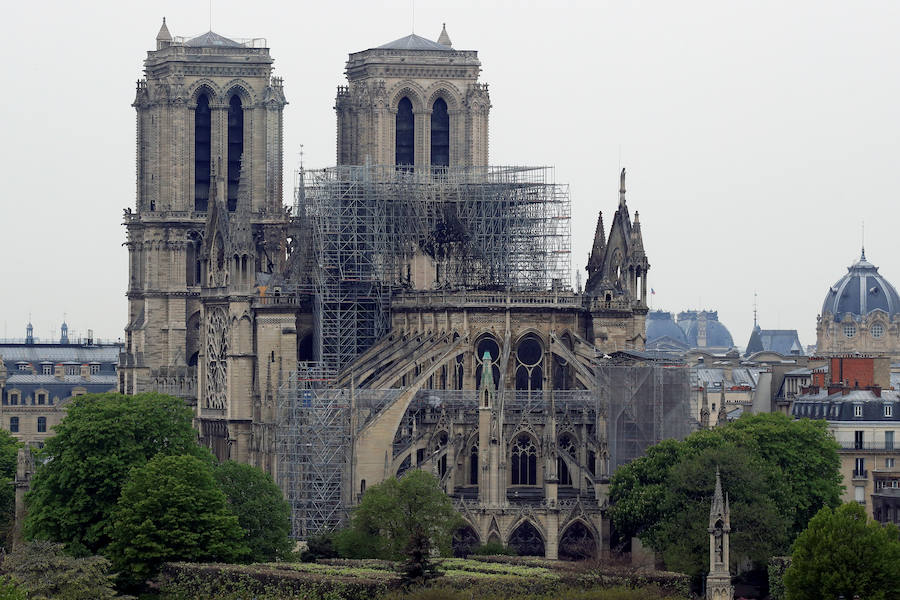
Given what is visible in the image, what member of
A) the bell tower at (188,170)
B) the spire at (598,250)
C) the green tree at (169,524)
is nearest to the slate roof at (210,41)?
the bell tower at (188,170)

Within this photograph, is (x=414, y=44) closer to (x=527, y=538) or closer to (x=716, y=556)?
(x=527, y=538)

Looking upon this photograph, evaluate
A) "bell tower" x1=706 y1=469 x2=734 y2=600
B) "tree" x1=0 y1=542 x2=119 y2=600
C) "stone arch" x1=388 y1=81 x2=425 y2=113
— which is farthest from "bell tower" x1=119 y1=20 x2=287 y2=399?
"bell tower" x1=706 y1=469 x2=734 y2=600

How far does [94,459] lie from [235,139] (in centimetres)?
4936

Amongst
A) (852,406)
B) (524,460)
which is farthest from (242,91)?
(852,406)

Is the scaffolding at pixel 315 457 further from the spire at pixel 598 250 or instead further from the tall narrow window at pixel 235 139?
the tall narrow window at pixel 235 139

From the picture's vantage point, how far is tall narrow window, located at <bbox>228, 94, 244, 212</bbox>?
178625mm

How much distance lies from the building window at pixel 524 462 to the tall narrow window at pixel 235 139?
34.4m

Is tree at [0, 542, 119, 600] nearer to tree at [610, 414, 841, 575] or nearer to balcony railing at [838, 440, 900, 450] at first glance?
tree at [610, 414, 841, 575]

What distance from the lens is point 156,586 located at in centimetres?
12269

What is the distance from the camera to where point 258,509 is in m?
133

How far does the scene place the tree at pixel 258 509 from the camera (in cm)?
13162

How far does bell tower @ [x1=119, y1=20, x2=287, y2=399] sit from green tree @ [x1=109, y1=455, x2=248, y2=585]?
47.7 meters

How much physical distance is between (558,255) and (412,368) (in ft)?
46.5

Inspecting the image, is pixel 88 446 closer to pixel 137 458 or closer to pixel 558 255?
pixel 137 458
